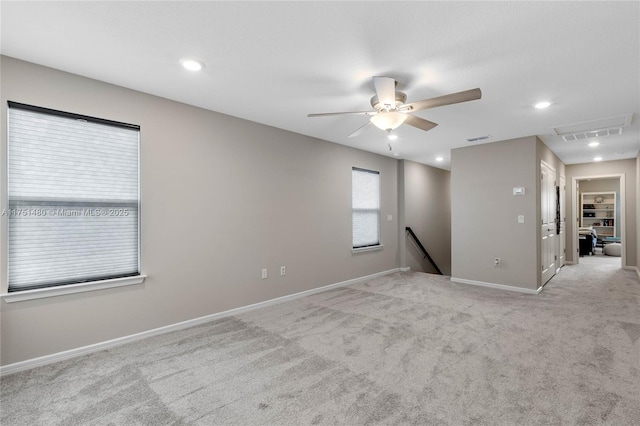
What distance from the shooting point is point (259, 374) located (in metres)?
2.43

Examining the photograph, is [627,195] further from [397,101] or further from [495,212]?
[397,101]

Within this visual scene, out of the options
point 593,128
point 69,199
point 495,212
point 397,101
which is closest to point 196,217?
point 69,199

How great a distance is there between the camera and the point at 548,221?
220 inches

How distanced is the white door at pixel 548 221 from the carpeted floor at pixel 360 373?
1.49m

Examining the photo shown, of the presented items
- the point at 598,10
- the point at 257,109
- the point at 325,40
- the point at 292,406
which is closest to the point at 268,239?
the point at 257,109

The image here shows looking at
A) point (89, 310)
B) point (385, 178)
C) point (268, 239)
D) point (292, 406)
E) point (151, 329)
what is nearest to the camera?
point (292, 406)

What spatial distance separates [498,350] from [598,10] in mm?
2655

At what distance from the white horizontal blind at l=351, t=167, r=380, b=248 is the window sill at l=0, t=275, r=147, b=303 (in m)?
3.65

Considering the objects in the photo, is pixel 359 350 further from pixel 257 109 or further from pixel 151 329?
pixel 257 109

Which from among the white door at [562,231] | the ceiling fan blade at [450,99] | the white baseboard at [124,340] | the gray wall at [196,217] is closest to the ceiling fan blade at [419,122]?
the ceiling fan blade at [450,99]

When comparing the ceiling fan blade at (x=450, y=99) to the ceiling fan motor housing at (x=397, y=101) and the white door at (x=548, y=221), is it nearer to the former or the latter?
the ceiling fan motor housing at (x=397, y=101)

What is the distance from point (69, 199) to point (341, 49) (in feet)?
8.64

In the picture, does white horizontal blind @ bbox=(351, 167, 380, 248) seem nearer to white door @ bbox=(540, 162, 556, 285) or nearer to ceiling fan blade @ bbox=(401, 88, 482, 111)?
white door @ bbox=(540, 162, 556, 285)

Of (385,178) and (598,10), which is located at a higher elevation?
(598,10)
